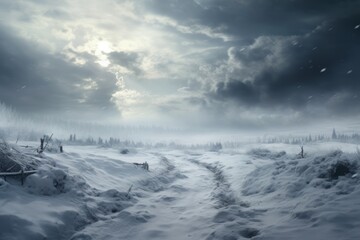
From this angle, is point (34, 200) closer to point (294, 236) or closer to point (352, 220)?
point (294, 236)

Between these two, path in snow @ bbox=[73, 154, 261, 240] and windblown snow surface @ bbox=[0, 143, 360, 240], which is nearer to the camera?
windblown snow surface @ bbox=[0, 143, 360, 240]

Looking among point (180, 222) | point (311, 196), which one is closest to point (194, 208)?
point (180, 222)

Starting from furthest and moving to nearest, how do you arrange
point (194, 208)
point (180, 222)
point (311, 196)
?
point (194, 208) < point (311, 196) < point (180, 222)

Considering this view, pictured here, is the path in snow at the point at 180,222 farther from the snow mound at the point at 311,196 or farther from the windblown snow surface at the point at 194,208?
the snow mound at the point at 311,196

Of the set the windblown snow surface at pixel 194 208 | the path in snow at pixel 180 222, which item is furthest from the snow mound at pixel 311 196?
the path in snow at pixel 180 222

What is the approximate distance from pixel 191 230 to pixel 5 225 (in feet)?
21.6

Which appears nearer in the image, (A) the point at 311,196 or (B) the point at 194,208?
(A) the point at 311,196

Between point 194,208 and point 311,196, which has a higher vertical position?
point 311,196

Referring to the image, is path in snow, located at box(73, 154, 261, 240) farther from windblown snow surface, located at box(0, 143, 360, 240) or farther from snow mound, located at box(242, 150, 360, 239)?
snow mound, located at box(242, 150, 360, 239)

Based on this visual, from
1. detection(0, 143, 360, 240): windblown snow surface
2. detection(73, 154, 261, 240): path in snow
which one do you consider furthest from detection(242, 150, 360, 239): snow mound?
detection(73, 154, 261, 240): path in snow

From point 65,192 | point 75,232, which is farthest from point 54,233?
point 65,192

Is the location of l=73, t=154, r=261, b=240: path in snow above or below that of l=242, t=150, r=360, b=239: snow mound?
below

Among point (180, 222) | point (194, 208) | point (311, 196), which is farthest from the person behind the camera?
point (194, 208)

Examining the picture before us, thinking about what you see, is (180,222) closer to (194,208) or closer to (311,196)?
(194,208)
